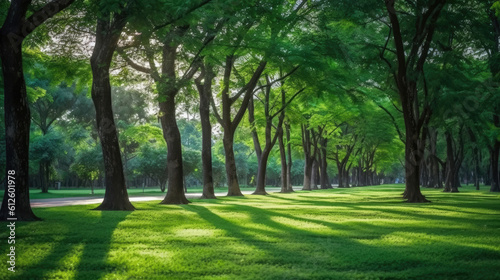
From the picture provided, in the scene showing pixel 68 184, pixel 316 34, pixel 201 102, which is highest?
pixel 316 34

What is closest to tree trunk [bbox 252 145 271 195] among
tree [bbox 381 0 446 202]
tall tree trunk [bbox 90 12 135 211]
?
tree [bbox 381 0 446 202]

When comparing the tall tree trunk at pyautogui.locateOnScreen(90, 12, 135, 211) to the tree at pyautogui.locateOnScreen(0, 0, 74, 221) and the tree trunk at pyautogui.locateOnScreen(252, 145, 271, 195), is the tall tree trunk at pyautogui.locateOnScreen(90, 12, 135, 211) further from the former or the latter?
the tree trunk at pyautogui.locateOnScreen(252, 145, 271, 195)

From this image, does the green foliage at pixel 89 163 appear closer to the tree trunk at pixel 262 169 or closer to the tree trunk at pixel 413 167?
the tree trunk at pixel 262 169

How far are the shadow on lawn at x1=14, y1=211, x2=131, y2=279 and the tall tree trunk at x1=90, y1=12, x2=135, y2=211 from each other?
4857 mm

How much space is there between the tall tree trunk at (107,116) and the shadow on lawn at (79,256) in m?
4.86

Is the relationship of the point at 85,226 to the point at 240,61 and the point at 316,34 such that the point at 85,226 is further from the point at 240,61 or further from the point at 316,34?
the point at 240,61

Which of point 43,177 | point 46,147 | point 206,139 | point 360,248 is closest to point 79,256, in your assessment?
point 360,248

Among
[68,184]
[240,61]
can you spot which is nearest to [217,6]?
[240,61]

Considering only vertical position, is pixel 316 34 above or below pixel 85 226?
above

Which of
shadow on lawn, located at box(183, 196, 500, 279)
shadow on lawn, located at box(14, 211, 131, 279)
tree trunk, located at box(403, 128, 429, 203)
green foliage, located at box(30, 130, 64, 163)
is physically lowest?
shadow on lawn, located at box(183, 196, 500, 279)

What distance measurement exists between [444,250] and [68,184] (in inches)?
3377

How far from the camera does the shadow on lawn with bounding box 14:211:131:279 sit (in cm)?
571

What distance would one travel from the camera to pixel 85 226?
10141 mm

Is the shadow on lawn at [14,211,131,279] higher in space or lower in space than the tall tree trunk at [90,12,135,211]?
lower
